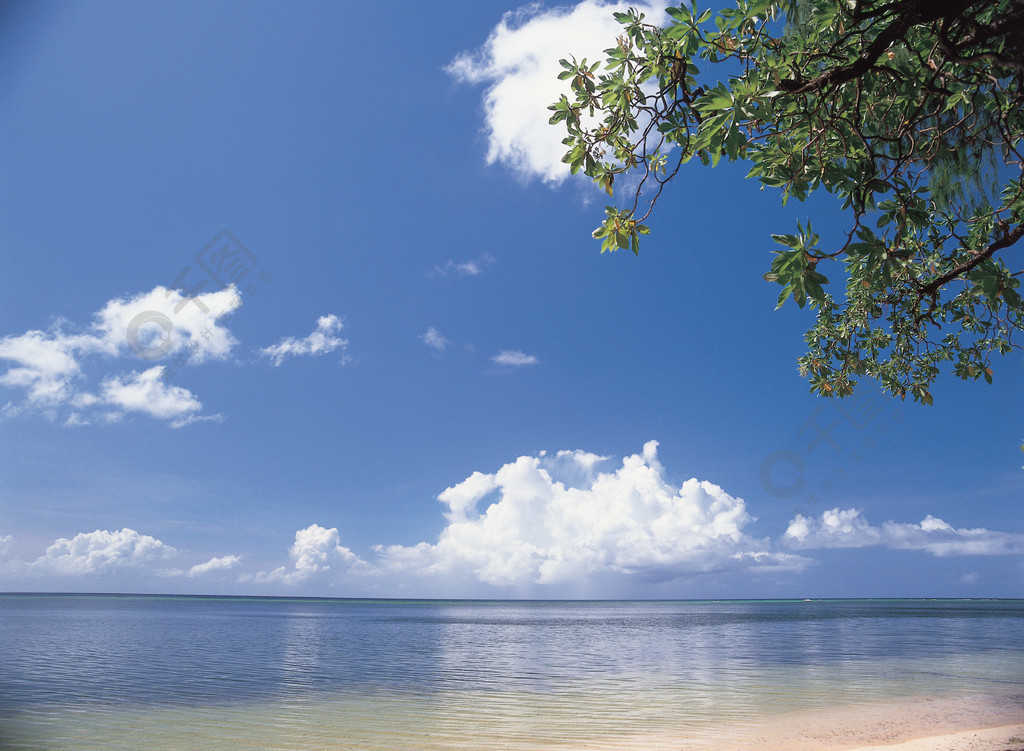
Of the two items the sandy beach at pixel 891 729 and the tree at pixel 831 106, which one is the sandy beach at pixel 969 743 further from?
the tree at pixel 831 106

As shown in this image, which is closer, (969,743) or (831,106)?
(831,106)

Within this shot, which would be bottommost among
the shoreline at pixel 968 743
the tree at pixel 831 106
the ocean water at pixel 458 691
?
the ocean water at pixel 458 691

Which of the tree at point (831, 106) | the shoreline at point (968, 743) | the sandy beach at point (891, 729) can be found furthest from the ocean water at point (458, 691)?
the tree at point (831, 106)

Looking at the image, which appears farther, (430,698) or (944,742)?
(430,698)

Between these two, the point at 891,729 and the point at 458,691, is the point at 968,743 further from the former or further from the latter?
the point at 458,691

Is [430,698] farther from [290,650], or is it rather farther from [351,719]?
[290,650]

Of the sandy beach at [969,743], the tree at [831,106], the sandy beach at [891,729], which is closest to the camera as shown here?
the tree at [831,106]

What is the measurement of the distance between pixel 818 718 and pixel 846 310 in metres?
7.99

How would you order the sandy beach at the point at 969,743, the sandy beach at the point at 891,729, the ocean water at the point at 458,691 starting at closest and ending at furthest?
the sandy beach at the point at 969,743 → the sandy beach at the point at 891,729 → the ocean water at the point at 458,691

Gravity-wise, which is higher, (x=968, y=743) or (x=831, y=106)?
(x=831, y=106)

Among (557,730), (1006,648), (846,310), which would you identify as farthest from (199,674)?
(1006,648)

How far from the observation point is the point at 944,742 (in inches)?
328

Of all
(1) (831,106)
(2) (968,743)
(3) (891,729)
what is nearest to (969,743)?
(2) (968,743)

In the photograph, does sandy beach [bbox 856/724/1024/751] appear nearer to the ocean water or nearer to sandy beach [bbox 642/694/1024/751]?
sandy beach [bbox 642/694/1024/751]
